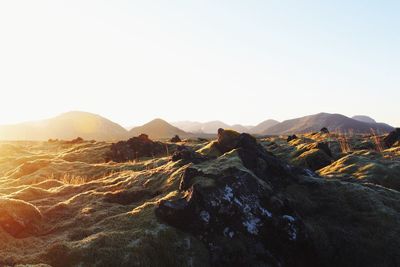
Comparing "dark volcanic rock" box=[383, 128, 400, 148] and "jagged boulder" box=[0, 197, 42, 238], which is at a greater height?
"dark volcanic rock" box=[383, 128, 400, 148]

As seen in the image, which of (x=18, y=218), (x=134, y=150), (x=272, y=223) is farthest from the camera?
(x=134, y=150)

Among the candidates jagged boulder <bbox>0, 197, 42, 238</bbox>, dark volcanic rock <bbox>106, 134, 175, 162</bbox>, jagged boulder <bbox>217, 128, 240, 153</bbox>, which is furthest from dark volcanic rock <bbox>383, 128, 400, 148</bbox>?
jagged boulder <bbox>0, 197, 42, 238</bbox>

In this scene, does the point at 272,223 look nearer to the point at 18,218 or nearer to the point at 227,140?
the point at 18,218

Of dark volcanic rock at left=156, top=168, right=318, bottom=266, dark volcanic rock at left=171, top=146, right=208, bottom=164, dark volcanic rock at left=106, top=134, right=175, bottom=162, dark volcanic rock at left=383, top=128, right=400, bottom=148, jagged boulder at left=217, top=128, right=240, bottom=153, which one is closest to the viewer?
dark volcanic rock at left=156, top=168, right=318, bottom=266

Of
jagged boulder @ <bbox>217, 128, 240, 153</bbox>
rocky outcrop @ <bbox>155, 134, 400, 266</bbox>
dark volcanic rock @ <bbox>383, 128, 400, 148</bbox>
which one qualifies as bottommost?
rocky outcrop @ <bbox>155, 134, 400, 266</bbox>

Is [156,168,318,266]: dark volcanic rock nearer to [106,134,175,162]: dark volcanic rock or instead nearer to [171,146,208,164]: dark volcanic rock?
[171,146,208,164]: dark volcanic rock

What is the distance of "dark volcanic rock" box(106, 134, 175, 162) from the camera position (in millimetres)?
52188

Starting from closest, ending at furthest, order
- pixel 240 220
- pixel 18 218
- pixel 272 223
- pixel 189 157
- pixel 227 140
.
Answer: pixel 18 218 → pixel 240 220 → pixel 272 223 → pixel 189 157 → pixel 227 140

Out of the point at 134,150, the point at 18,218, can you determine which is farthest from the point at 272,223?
the point at 134,150

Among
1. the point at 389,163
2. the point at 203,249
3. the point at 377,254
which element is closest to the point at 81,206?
the point at 203,249

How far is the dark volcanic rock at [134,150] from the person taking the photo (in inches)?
2055

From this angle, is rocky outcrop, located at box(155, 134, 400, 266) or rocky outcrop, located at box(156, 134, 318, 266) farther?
rocky outcrop, located at box(155, 134, 400, 266)

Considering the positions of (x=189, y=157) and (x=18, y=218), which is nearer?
(x=18, y=218)

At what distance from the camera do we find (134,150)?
2093 inches
